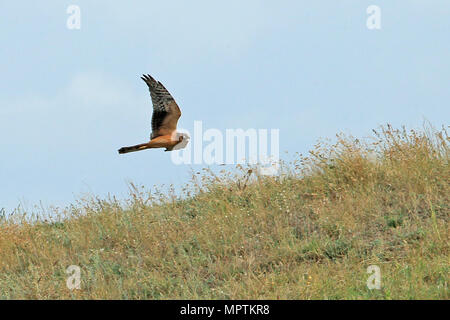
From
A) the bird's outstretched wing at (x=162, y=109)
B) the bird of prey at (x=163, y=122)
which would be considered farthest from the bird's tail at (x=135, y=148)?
the bird's outstretched wing at (x=162, y=109)

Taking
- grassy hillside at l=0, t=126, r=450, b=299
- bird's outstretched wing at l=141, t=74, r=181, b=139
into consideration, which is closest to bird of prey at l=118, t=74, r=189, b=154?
bird's outstretched wing at l=141, t=74, r=181, b=139

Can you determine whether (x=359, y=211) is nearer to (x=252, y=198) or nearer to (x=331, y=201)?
(x=331, y=201)

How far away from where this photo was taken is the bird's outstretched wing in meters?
8.72

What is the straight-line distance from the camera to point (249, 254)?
789 centimetres

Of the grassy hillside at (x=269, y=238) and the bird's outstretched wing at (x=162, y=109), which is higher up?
the bird's outstretched wing at (x=162, y=109)

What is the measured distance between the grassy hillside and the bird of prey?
132 cm

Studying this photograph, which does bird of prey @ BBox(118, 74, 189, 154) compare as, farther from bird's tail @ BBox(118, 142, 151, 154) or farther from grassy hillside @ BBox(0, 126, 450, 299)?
grassy hillside @ BBox(0, 126, 450, 299)

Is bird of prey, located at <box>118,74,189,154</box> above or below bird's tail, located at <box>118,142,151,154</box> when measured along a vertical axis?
above

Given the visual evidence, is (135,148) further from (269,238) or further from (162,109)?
(269,238)

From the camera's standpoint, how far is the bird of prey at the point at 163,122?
8719mm

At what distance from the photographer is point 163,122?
891 cm

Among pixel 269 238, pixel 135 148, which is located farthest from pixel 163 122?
pixel 269 238

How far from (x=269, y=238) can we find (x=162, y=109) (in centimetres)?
252

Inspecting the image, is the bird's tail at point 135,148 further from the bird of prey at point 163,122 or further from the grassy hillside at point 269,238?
the grassy hillside at point 269,238
